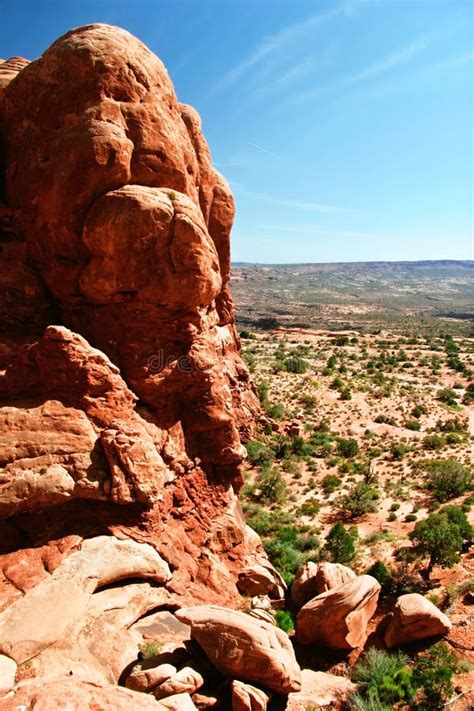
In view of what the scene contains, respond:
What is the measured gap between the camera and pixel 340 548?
61.8ft

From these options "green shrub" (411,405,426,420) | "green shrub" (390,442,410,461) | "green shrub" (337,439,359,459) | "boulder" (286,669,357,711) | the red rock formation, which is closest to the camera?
"boulder" (286,669,357,711)

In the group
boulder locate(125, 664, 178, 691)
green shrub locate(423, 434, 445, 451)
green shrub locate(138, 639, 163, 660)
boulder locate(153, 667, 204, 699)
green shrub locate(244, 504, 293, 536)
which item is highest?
boulder locate(125, 664, 178, 691)

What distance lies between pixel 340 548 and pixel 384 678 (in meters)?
8.43

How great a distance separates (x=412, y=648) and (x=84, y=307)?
551 inches

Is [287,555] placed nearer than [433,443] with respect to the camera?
Yes

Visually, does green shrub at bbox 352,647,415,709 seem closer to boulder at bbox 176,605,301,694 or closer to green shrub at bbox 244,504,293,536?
boulder at bbox 176,605,301,694

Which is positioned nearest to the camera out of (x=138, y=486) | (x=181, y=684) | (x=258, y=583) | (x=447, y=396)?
(x=181, y=684)

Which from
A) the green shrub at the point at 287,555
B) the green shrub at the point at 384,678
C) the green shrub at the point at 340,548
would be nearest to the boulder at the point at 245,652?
the green shrub at the point at 384,678

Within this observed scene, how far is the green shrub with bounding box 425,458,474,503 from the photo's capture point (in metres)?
24.0

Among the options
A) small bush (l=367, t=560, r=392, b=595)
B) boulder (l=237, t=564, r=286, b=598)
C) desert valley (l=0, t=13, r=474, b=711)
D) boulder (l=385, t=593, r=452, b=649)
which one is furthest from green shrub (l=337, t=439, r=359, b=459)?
boulder (l=385, t=593, r=452, b=649)

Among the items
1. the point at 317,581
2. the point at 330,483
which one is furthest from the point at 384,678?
the point at 330,483

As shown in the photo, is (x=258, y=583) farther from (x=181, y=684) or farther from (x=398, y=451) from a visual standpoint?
(x=398, y=451)

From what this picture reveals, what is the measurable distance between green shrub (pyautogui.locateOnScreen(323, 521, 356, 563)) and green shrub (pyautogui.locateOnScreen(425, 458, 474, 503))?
7.76 m

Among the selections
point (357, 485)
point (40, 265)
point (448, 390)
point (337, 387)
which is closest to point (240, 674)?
point (40, 265)
